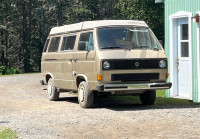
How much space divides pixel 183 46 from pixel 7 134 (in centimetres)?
770

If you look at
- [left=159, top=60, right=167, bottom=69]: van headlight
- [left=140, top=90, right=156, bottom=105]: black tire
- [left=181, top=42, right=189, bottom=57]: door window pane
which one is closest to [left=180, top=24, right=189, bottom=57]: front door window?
[left=181, top=42, right=189, bottom=57]: door window pane

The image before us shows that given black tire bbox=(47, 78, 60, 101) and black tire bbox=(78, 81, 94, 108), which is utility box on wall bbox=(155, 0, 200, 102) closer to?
black tire bbox=(78, 81, 94, 108)

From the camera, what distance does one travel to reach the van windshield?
1215 cm

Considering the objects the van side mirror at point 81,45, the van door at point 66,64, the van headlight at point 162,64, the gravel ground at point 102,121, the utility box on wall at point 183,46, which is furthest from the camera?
the utility box on wall at point 183,46

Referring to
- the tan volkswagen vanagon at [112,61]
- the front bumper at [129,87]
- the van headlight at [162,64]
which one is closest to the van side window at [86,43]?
the tan volkswagen vanagon at [112,61]

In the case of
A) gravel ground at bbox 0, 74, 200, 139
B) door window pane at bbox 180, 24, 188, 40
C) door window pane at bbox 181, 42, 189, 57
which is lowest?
gravel ground at bbox 0, 74, 200, 139

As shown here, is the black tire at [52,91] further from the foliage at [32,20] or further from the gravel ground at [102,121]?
the foliage at [32,20]

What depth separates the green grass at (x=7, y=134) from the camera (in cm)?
815

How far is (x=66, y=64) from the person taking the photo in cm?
1374

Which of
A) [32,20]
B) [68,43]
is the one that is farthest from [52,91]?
[32,20]

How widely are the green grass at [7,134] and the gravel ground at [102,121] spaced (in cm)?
15

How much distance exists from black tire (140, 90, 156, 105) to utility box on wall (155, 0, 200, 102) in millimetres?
1656

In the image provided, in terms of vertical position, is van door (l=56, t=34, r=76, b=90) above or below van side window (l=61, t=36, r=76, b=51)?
below

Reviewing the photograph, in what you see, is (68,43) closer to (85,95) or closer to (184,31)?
(85,95)
